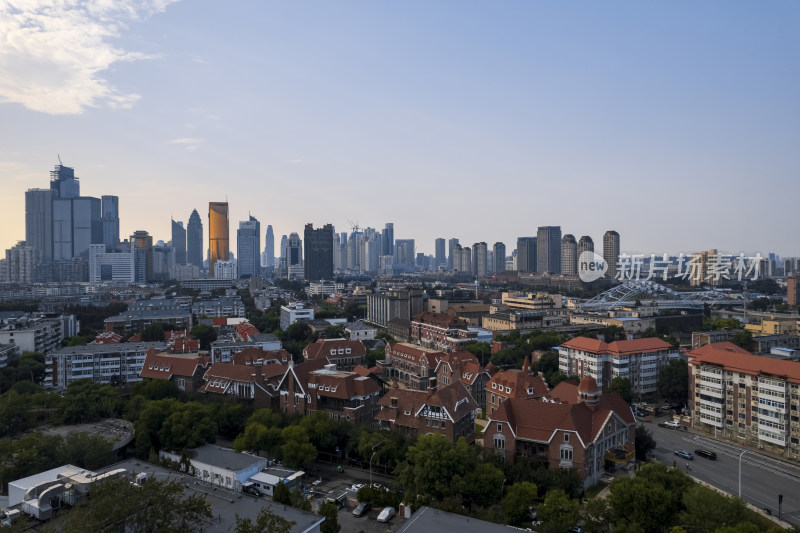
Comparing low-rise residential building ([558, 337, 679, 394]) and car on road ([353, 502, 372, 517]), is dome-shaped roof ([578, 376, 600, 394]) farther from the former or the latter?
low-rise residential building ([558, 337, 679, 394])

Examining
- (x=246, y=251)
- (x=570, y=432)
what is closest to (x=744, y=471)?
(x=570, y=432)

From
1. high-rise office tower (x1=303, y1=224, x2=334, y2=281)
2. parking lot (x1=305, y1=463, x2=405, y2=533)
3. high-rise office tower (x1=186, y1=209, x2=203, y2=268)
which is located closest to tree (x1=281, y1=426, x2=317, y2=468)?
parking lot (x1=305, y1=463, x2=405, y2=533)

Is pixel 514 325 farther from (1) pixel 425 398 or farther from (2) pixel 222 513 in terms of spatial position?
(2) pixel 222 513

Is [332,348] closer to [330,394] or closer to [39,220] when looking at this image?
[330,394]

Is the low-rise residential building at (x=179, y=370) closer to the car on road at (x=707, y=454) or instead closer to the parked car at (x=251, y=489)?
the parked car at (x=251, y=489)

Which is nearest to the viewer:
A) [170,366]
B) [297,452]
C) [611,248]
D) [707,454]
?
[297,452]

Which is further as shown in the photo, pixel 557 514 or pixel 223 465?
pixel 223 465
